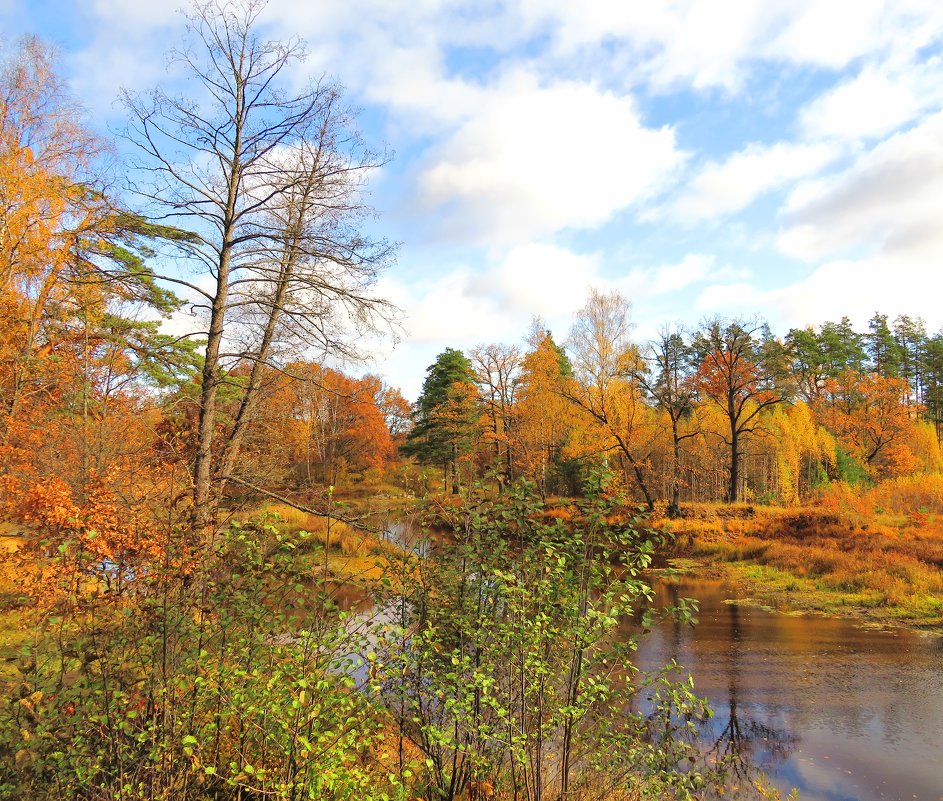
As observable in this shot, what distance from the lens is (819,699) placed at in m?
9.12

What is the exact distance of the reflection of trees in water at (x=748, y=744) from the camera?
22.8 ft

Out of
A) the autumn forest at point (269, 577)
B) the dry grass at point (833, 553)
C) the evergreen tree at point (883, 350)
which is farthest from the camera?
the evergreen tree at point (883, 350)

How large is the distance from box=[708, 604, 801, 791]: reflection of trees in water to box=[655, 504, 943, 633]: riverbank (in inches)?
190

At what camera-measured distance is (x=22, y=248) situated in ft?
38.6

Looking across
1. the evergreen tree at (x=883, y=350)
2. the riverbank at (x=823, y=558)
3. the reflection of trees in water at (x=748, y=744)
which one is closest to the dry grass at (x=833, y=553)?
the riverbank at (x=823, y=558)

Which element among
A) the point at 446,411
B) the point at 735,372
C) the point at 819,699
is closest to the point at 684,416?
the point at 735,372

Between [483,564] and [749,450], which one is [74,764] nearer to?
[483,564]

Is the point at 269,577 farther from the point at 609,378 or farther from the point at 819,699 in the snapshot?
the point at 609,378

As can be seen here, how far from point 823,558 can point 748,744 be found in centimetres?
1384

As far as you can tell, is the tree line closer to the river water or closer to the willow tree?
the willow tree

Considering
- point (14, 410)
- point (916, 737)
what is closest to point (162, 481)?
point (14, 410)

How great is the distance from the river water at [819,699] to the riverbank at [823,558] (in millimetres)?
1881

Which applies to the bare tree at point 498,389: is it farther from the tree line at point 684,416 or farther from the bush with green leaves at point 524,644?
the bush with green leaves at point 524,644

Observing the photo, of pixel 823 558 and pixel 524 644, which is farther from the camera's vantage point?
pixel 823 558
